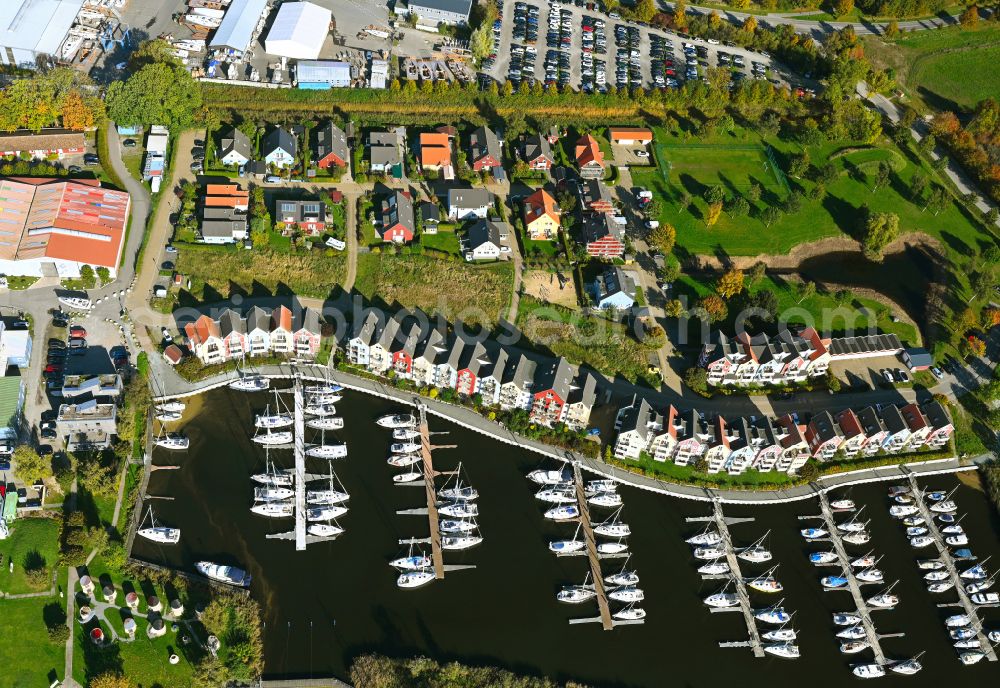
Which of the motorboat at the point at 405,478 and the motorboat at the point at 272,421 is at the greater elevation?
the motorboat at the point at 272,421

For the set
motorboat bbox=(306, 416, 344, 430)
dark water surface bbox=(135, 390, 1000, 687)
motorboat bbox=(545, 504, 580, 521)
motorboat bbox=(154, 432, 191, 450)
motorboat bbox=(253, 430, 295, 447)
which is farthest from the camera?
motorboat bbox=(306, 416, 344, 430)

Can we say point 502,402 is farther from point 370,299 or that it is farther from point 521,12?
point 521,12

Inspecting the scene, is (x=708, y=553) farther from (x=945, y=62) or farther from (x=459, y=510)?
(x=945, y=62)

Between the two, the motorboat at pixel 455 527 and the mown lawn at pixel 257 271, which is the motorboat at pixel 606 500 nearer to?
the motorboat at pixel 455 527

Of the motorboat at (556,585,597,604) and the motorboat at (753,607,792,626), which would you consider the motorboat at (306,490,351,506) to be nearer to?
the motorboat at (556,585,597,604)

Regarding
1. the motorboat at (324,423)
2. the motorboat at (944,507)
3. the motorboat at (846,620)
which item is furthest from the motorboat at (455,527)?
the motorboat at (944,507)

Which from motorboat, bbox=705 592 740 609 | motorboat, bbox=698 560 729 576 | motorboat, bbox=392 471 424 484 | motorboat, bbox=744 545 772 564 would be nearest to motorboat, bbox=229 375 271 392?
motorboat, bbox=392 471 424 484
